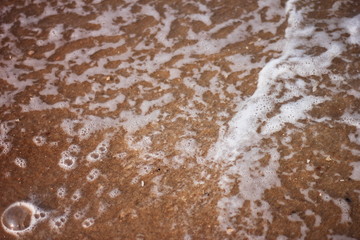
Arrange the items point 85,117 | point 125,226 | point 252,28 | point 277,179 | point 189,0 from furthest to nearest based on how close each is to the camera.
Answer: point 189,0, point 252,28, point 85,117, point 277,179, point 125,226

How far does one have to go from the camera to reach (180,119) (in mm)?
2318

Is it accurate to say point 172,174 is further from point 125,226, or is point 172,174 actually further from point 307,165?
point 307,165

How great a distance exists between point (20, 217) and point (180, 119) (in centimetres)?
133

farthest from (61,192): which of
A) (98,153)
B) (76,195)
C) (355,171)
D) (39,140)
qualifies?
(355,171)

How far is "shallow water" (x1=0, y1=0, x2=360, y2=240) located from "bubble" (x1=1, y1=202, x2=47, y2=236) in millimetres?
10

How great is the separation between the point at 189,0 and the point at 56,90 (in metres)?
1.75

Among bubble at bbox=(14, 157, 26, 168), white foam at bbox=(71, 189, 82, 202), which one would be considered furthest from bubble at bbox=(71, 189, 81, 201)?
bubble at bbox=(14, 157, 26, 168)

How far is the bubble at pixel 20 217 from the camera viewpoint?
6.14ft

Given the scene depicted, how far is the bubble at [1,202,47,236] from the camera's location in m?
1.87

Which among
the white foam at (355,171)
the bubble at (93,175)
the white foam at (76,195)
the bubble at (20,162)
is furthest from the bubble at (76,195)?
the white foam at (355,171)

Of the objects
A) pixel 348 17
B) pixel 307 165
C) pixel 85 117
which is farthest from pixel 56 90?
pixel 348 17

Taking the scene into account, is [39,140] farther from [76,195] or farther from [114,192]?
[114,192]

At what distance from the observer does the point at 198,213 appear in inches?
74.2

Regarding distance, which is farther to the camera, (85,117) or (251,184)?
(85,117)
